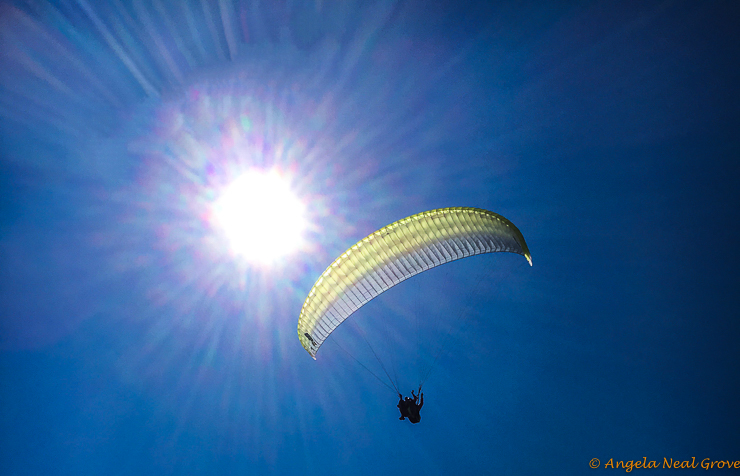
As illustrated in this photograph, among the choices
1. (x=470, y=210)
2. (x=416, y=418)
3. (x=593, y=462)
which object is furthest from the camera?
(x=593, y=462)

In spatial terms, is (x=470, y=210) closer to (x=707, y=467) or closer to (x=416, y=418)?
(x=416, y=418)

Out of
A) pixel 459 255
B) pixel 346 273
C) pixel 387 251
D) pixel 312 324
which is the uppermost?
pixel 459 255

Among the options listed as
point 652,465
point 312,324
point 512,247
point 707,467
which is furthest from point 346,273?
point 707,467

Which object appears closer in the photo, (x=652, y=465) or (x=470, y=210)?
(x=470, y=210)

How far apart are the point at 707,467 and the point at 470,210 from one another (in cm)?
1972

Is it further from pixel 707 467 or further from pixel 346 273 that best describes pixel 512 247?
pixel 707 467

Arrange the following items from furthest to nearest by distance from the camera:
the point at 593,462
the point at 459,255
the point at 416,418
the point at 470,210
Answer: the point at 593,462
the point at 416,418
the point at 459,255
the point at 470,210

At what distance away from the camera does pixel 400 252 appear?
9.28m

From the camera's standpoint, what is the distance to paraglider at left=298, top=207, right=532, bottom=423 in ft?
29.3

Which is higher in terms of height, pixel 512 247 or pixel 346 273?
pixel 512 247

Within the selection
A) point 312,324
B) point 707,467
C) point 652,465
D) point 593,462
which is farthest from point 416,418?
point 707,467

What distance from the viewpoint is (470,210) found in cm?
882

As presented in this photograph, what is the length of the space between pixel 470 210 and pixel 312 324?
5.46 metres

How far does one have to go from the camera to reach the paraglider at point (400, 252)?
8922 millimetres
